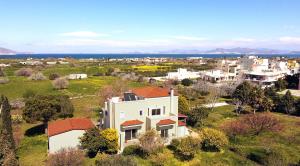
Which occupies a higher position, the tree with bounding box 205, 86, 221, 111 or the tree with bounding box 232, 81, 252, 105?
the tree with bounding box 232, 81, 252, 105

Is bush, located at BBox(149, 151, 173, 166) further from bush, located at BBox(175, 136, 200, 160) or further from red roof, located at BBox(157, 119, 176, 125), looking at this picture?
red roof, located at BBox(157, 119, 176, 125)

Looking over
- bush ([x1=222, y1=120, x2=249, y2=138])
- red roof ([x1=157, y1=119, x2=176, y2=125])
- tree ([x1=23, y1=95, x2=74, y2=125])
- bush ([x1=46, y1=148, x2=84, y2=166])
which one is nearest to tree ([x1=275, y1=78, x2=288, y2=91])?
bush ([x1=222, y1=120, x2=249, y2=138])

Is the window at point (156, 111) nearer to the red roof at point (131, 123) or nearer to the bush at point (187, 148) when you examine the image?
the red roof at point (131, 123)

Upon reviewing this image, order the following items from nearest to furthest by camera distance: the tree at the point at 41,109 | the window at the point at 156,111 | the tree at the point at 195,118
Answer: the window at the point at 156,111 < the tree at the point at 41,109 < the tree at the point at 195,118

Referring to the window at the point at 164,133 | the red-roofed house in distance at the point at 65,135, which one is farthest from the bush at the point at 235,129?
the red-roofed house in distance at the point at 65,135

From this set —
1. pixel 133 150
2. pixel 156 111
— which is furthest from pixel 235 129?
pixel 133 150

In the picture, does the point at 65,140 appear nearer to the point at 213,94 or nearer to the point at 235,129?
the point at 235,129
